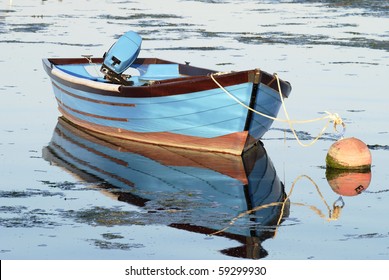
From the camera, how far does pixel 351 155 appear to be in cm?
1650

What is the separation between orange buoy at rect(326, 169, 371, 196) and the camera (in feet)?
50.9

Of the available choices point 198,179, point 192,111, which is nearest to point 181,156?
point 192,111

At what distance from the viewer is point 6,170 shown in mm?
16562

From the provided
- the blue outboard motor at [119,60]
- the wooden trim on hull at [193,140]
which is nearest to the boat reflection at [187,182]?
the wooden trim on hull at [193,140]

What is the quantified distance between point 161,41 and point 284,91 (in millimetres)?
14363

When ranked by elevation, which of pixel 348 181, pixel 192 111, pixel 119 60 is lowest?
pixel 348 181

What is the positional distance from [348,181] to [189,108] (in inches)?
122

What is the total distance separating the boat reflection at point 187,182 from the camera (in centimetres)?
1363

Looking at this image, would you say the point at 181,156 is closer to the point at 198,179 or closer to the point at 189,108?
the point at 189,108

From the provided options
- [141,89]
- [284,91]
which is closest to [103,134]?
[141,89]

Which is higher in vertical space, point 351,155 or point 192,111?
point 192,111

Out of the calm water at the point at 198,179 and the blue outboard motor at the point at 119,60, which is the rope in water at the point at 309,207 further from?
the blue outboard motor at the point at 119,60

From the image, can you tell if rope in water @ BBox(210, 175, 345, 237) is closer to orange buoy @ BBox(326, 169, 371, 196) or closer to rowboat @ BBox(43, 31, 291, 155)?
orange buoy @ BBox(326, 169, 371, 196)

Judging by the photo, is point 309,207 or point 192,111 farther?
point 192,111
